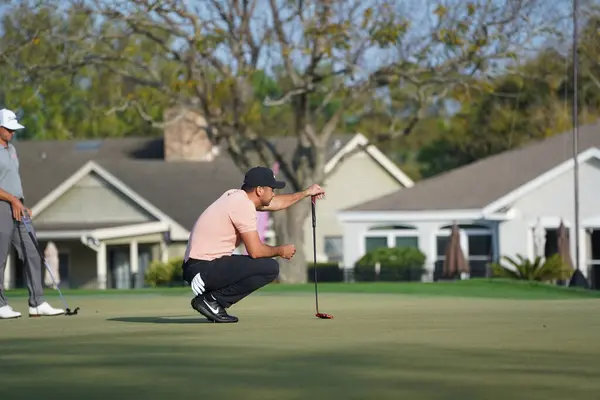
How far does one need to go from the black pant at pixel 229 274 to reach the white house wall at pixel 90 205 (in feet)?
151

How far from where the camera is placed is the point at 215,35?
131 ft

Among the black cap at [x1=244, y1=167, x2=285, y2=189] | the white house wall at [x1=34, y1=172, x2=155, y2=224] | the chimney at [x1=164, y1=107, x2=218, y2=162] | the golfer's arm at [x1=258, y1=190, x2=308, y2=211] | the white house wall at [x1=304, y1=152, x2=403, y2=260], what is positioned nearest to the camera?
the black cap at [x1=244, y1=167, x2=285, y2=189]

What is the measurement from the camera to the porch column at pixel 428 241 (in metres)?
50.1

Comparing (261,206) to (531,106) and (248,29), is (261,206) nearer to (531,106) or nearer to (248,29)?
(248,29)

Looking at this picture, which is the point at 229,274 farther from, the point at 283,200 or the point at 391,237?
the point at 391,237

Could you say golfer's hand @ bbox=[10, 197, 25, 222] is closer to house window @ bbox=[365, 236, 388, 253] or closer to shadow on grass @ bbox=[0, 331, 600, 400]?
shadow on grass @ bbox=[0, 331, 600, 400]

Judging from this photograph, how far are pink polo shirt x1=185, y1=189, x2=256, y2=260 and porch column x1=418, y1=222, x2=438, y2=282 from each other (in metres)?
36.5

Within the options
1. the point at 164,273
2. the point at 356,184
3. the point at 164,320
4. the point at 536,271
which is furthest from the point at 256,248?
the point at 356,184

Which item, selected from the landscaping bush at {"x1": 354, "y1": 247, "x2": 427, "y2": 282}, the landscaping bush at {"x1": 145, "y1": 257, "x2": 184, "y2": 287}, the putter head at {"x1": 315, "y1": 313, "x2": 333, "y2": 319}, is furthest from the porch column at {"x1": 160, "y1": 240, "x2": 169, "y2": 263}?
the putter head at {"x1": 315, "y1": 313, "x2": 333, "y2": 319}

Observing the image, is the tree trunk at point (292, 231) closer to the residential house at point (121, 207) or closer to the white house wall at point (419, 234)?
the white house wall at point (419, 234)

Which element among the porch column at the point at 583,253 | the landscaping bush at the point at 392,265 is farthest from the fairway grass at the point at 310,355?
the landscaping bush at the point at 392,265

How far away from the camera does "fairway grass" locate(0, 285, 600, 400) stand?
7922 millimetres

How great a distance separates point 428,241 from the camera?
50.6 metres

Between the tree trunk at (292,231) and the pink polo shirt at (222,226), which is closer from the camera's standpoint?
the pink polo shirt at (222,226)
